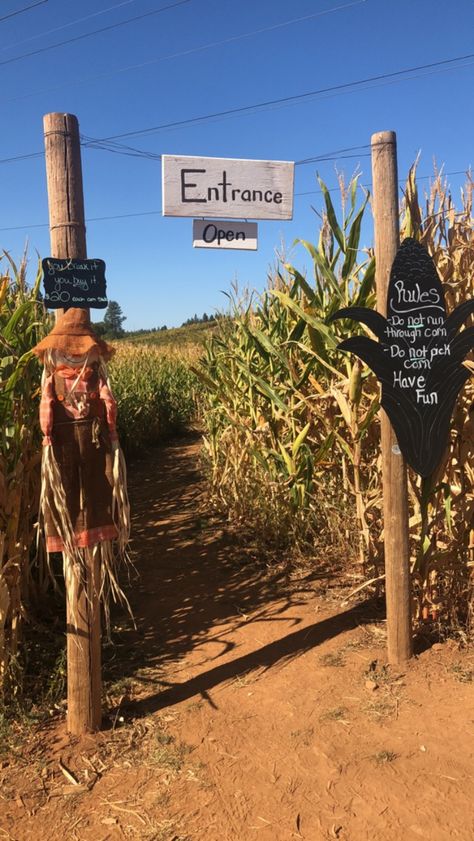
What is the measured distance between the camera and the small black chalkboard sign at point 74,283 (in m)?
2.47

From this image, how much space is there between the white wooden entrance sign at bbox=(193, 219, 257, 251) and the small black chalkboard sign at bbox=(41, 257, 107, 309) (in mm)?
1072

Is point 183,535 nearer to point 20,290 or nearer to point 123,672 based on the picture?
point 123,672

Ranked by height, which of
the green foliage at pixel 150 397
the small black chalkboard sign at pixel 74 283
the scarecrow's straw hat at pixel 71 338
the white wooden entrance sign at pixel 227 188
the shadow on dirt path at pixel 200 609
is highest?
the white wooden entrance sign at pixel 227 188

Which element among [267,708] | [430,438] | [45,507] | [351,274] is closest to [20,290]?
[45,507]

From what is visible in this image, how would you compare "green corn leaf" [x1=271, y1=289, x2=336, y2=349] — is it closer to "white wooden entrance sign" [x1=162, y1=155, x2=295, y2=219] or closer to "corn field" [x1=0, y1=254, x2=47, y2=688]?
"white wooden entrance sign" [x1=162, y1=155, x2=295, y2=219]

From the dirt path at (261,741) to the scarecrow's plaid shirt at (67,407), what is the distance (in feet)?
4.36

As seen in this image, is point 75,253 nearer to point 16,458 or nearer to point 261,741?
point 16,458

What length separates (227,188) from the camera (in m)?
3.36

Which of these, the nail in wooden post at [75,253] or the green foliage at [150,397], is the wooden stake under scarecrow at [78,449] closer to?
the nail in wooden post at [75,253]

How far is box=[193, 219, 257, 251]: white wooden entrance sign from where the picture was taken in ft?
11.4

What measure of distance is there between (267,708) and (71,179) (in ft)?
8.21

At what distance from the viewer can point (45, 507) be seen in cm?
251

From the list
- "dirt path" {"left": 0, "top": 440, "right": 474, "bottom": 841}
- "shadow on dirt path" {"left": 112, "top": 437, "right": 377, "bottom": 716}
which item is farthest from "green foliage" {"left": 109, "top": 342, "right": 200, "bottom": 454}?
"dirt path" {"left": 0, "top": 440, "right": 474, "bottom": 841}

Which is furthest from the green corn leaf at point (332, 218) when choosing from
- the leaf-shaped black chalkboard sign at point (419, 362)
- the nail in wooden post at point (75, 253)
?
the nail in wooden post at point (75, 253)
